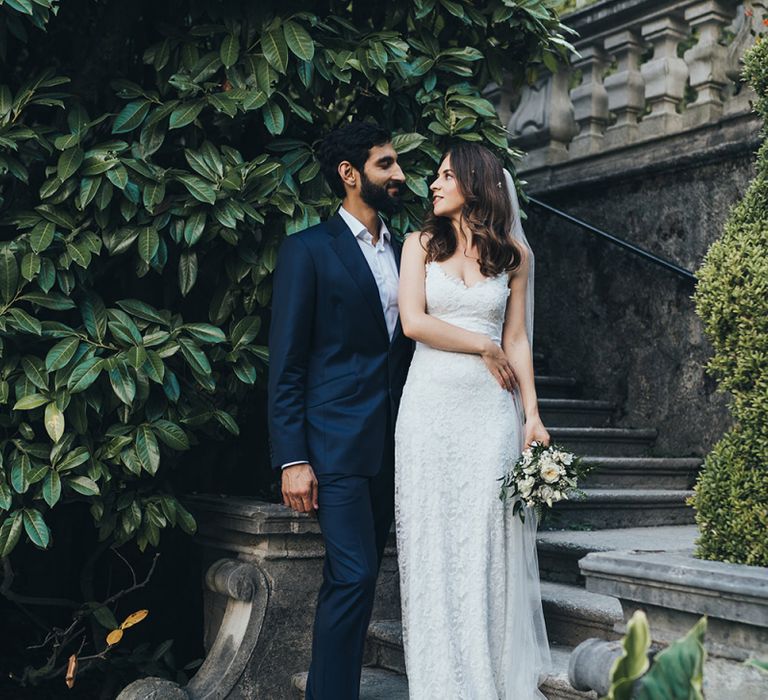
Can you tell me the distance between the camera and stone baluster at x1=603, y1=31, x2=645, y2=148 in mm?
6266

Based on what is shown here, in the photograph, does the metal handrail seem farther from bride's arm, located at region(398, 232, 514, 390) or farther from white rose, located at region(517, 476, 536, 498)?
white rose, located at region(517, 476, 536, 498)

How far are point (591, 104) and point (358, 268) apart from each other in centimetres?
340

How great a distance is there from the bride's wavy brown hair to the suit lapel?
0.22 meters

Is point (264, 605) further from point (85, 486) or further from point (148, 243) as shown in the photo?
point (148, 243)

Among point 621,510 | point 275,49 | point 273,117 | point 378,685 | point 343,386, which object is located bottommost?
point 378,685

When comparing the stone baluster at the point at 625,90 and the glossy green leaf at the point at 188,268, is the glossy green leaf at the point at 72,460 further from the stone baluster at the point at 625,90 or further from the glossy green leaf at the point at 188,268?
the stone baluster at the point at 625,90

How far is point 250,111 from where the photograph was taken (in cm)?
391

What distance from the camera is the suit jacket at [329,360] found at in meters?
3.47

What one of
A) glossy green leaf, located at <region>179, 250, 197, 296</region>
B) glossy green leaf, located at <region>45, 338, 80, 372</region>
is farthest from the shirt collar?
glossy green leaf, located at <region>45, 338, 80, 372</region>

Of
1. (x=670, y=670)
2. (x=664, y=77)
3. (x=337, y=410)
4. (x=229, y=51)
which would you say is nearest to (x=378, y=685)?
(x=337, y=410)

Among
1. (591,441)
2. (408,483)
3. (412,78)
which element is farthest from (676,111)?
(408,483)

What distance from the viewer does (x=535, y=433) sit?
350 cm

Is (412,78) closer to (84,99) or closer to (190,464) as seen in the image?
(84,99)

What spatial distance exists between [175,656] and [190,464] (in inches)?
35.1
